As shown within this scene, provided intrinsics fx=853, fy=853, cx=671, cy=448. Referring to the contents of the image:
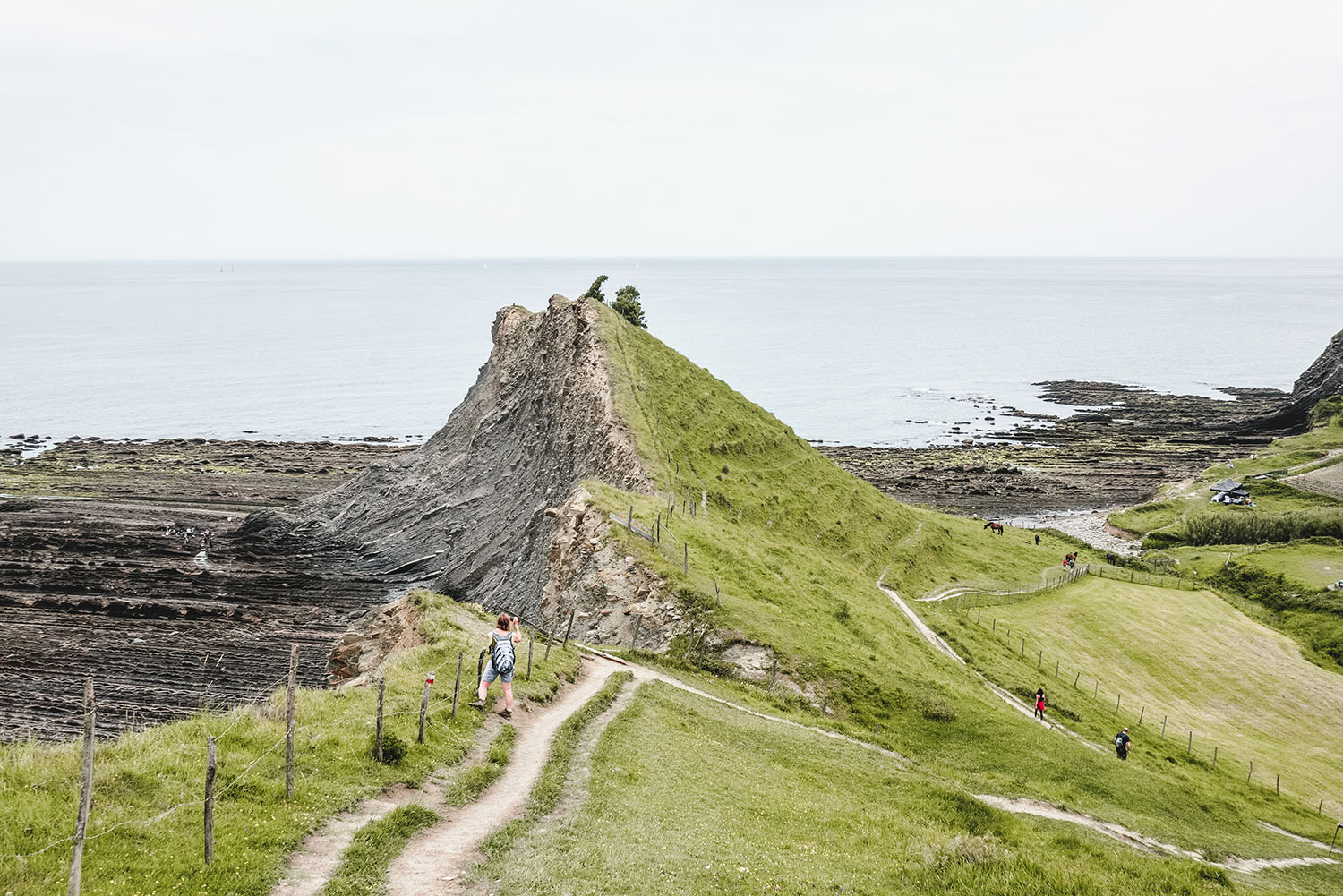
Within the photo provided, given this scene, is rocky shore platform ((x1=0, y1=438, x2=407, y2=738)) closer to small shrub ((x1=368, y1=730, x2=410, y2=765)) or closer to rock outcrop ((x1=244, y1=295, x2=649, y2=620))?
rock outcrop ((x1=244, y1=295, x2=649, y2=620))

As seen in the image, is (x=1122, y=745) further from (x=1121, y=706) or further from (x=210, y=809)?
(x=210, y=809)

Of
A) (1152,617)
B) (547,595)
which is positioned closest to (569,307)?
(547,595)

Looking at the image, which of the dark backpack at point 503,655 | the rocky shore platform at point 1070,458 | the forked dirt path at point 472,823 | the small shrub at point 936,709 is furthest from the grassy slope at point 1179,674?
the rocky shore platform at point 1070,458

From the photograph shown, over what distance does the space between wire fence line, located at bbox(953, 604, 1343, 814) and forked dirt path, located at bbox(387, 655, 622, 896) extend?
3832 cm

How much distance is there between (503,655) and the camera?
25922mm

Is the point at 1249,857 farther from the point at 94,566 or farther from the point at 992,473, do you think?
the point at 992,473

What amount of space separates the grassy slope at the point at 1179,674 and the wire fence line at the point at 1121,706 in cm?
14

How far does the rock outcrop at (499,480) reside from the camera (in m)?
68.2

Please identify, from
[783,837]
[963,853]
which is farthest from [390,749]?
[963,853]

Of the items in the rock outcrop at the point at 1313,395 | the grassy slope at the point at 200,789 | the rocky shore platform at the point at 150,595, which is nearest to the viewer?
the grassy slope at the point at 200,789

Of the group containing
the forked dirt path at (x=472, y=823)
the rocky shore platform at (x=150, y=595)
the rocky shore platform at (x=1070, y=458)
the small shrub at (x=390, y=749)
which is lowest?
the rocky shore platform at (x=150, y=595)

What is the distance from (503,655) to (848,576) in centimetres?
4069

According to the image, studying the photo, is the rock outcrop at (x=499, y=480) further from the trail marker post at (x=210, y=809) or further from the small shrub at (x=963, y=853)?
the trail marker post at (x=210, y=809)

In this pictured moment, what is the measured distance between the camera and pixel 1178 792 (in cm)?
3744
